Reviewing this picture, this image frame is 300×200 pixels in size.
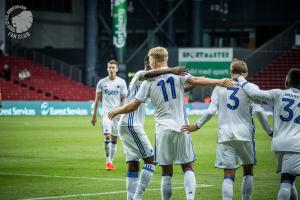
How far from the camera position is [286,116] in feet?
36.2

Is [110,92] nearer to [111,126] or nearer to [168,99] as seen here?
[111,126]

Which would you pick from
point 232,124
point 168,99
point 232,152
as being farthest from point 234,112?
point 168,99

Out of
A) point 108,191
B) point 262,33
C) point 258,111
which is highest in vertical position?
point 262,33

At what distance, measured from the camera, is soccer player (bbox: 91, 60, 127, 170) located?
18.9 metres

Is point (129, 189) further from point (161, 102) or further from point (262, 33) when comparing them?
point (262, 33)

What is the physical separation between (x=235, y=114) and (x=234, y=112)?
0.03m

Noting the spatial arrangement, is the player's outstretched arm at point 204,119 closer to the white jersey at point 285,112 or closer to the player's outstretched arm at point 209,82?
the player's outstretched arm at point 209,82

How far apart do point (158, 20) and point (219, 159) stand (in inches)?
2192

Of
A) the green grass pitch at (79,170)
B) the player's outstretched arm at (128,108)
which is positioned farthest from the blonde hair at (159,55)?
the green grass pitch at (79,170)

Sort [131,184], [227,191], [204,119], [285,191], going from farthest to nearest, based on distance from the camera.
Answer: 1. [131,184]
2. [204,119]
3. [227,191]
4. [285,191]

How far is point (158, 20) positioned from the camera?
66.8 m

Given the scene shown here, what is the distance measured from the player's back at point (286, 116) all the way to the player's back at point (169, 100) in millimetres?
1354

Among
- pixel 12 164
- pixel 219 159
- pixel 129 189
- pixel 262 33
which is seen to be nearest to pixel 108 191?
pixel 129 189

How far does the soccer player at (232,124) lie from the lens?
37.9 ft
